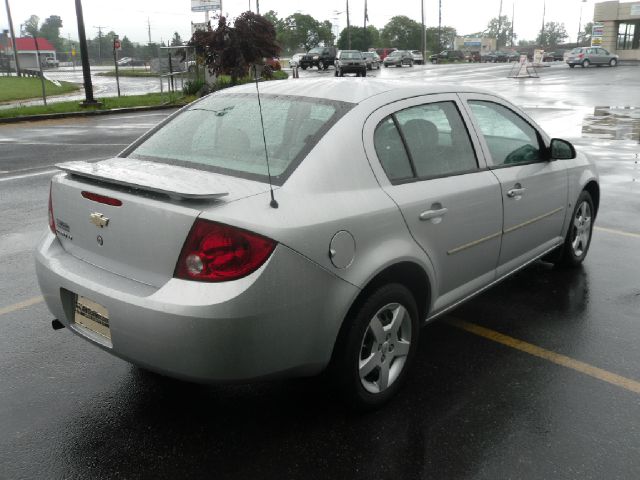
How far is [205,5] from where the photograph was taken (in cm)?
2884

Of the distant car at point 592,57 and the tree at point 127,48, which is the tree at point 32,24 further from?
the distant car at point 592,57

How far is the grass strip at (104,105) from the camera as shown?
1967 centimetres

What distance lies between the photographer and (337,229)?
9.15 ft

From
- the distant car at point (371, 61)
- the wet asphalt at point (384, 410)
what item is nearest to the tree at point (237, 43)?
the wet asphalt at point (384, 410)

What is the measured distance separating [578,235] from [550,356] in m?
1.78

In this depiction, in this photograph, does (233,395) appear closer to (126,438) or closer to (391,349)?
(126,438)

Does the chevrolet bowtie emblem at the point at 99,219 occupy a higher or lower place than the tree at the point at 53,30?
lower

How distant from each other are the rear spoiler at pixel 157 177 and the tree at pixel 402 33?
427 feet

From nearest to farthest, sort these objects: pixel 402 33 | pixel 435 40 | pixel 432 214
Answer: pixel 432 214 < pixel 402 33 < pixel 435 40

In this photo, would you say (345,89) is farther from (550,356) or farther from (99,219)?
(550,356)

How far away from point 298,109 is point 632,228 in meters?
4.72

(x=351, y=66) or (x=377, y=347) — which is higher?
(x=351, y=66)

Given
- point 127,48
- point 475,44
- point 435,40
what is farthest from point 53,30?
point 475,44

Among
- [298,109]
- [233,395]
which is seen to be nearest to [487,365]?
[233,395]
